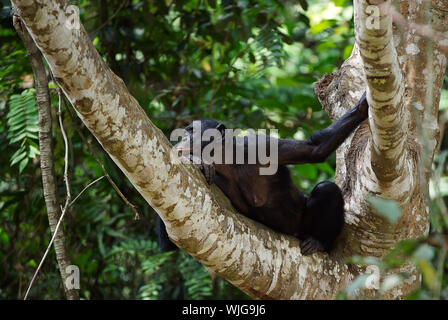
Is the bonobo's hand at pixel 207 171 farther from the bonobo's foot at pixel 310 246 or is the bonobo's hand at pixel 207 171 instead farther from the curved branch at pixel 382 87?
the curved branch at pixel 382 87

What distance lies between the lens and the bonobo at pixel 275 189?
3.18 meters

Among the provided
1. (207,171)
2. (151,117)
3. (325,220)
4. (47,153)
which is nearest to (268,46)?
(151,117)

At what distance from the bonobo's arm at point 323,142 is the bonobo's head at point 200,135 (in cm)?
52

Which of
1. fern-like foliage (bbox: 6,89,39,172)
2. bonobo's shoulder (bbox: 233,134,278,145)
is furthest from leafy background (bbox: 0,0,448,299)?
bonobo's shoulder (bbox: 233,134,278,145)

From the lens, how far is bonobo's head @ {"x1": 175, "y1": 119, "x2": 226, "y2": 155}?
3.49 meters

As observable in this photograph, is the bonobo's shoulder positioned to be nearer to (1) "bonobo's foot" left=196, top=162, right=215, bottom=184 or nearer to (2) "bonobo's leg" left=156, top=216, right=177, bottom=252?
(1) "bonobo's foot" left=196, top=162, right=215, bottom=184

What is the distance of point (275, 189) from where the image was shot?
3543mm

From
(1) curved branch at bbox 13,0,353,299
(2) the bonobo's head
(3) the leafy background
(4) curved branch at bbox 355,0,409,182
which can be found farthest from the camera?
(3) the leafy background

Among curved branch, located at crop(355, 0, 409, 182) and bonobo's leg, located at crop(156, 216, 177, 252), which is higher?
curved branch, located at crop(355, 0, 409, 182)

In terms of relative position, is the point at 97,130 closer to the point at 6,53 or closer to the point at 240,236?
the point at 240,236

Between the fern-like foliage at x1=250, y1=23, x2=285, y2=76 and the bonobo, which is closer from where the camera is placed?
the bonobo

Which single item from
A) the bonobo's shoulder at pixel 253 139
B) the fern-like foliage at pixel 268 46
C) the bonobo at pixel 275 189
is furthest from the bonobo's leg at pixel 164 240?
the fern-like foliage at pixel 268 46
